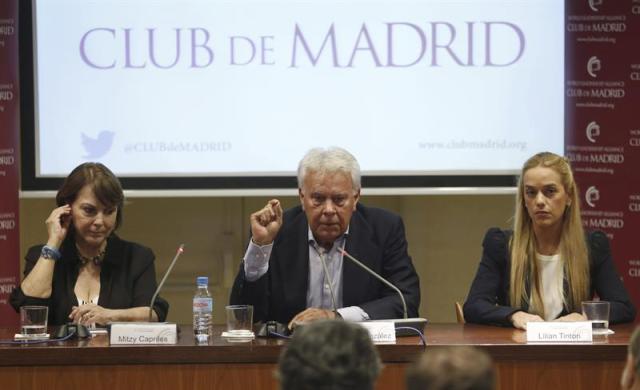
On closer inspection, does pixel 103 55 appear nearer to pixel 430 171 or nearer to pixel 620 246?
pixel 430 171

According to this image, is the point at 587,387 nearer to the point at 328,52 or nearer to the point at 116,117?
the point at 328,52

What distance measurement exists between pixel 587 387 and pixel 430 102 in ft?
7.33

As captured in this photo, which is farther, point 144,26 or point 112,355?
point 144,26

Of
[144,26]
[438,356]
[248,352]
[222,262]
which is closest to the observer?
[438,356]

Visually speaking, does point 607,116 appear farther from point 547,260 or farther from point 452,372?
point 452,372

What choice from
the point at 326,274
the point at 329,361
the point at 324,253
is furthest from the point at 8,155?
the point at 329,361

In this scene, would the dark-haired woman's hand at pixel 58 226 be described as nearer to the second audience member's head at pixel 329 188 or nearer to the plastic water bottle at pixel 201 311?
the plastic water bottle at pixel 201 311

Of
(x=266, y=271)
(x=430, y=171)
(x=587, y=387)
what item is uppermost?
(x=430, y=171)

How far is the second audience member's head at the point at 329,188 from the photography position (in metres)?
3.56

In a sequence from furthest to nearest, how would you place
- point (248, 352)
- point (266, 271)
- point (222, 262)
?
point (222, 262) < point (266, 271) < point (248, 352)

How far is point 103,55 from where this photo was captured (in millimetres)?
4941

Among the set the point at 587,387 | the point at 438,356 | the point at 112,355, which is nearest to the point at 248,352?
the point at 112,355

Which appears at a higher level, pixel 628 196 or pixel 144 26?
pixel 144 26

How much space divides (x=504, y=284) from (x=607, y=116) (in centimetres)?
158
